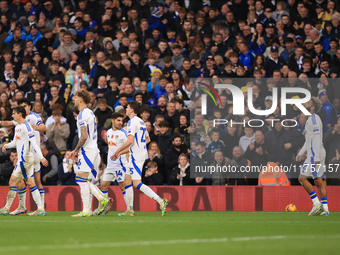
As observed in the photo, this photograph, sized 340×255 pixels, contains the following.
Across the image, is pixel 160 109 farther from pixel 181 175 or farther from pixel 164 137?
pixel 181 175

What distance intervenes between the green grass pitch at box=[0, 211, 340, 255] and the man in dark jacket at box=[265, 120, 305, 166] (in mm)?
5431

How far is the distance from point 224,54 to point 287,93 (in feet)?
10.9

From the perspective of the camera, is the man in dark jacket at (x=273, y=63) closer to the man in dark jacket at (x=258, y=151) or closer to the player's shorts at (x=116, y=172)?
the man in dark jacket at (x=258, y=151)

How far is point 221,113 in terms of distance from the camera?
15445 mm

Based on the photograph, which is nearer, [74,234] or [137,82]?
[74,234]

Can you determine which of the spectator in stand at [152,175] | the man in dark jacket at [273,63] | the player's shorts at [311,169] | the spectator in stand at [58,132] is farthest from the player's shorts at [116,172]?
the man in dark jacket at [273,63]

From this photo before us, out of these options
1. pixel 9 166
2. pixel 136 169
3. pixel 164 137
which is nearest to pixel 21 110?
pixel 136 169

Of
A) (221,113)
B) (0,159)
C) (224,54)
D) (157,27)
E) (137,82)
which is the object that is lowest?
(0,159)

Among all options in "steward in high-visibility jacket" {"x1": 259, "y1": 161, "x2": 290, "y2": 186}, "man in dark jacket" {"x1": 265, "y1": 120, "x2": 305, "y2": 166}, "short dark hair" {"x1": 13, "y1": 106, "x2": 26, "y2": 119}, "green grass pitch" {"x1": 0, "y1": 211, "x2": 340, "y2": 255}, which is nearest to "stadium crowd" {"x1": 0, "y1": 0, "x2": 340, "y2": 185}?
"man in dark jacket" {"x1": 265, "y1": 120, "x2": 305, "y2": 166}

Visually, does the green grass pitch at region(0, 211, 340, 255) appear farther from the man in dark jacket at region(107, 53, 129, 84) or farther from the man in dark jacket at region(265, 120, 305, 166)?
the man in dark jacket at region(107, 53, 129, 84)

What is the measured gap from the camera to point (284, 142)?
1454 cm

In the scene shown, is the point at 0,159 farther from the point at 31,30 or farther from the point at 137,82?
the point at 31,30

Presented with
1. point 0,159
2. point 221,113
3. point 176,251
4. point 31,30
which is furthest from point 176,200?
point 31,30

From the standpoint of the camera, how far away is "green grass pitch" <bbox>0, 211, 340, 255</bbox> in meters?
5.69
